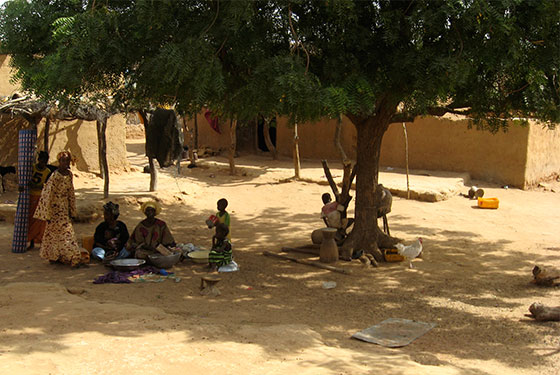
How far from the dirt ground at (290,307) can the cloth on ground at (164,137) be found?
1.15 meters

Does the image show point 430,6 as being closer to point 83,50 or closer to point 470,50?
point 470,50

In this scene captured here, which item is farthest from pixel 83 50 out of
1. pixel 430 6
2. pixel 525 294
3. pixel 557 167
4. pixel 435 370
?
pixel 557 167

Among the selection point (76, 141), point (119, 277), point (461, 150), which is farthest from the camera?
point (461, 150)

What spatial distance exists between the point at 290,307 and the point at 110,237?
123 inches

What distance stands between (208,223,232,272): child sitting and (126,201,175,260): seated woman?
2.21 ft

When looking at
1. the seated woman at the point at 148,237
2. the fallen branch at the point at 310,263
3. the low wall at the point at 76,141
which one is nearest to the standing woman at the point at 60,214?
the seated woman at the point at 148,237

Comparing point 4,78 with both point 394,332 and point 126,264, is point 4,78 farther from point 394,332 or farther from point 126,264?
point 394,332

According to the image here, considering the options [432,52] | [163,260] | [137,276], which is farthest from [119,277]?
[432,52]

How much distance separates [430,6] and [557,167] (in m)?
11.8

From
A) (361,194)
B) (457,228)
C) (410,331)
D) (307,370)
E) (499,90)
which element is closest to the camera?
(307,370)

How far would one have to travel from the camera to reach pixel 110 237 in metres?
8.02

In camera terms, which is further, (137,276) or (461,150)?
(461,150)

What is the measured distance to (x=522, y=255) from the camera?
8898 millimetres

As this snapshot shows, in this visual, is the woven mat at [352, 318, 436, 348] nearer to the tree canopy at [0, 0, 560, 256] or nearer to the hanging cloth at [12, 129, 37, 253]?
the tree canopy at [0, 0, 560, 256]
